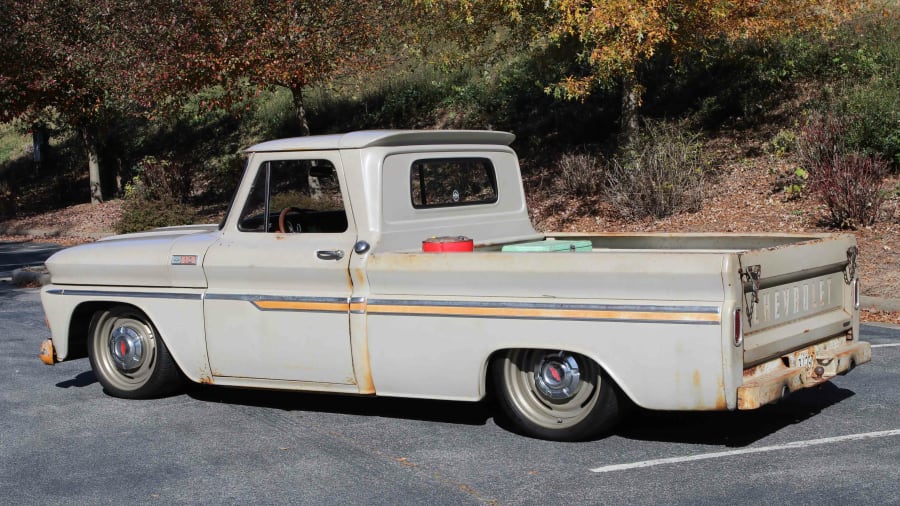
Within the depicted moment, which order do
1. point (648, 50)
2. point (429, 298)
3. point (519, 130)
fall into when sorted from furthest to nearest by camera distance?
1. point (519, 130)
2. point (648, 50)
3. point (429, 298)

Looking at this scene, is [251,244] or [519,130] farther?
[519,130]

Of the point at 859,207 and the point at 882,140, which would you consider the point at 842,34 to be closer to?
the point at 882,140

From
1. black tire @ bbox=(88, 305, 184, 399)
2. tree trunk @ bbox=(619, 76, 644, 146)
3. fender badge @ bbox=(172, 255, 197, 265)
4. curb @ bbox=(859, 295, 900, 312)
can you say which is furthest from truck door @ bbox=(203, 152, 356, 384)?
tree trunk @ bbox=(619, 76, 644, 146)

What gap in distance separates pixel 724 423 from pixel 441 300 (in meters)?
1.93

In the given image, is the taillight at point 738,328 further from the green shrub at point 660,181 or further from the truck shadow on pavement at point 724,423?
the green shrub at point 660,181

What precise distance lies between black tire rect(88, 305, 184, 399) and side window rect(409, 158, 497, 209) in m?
2.11

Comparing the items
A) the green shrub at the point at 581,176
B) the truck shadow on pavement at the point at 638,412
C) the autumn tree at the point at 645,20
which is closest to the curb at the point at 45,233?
the green shrub at the point at 581,176

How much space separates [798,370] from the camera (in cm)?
573

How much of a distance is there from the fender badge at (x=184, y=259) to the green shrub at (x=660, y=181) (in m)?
10.5

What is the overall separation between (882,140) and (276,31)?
1137cm

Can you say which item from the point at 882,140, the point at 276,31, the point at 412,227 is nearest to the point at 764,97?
the point at 882,140

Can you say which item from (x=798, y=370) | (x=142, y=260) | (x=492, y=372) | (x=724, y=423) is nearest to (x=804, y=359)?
(x=798, y=370)

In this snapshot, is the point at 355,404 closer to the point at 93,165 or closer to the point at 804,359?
the point at 804,359

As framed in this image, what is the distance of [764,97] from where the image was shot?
1925 cm
